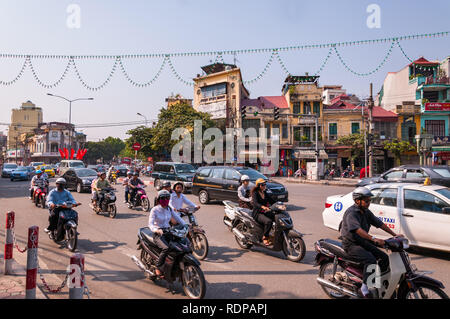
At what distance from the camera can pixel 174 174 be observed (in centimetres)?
1894

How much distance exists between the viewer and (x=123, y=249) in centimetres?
698

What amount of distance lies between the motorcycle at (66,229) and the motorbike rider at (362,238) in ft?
18.0

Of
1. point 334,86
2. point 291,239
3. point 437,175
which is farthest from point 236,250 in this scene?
point 334,86

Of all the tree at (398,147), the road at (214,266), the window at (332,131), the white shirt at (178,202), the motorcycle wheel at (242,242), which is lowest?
the road at (214,266)

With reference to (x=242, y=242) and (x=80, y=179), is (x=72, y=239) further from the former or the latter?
(x=80, y=179)

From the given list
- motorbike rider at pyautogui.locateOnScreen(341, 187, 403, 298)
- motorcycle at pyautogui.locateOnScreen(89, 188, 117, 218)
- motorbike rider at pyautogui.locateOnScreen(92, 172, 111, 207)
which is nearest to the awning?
motorbike rider at pyautogui.locateOnScreen(92, 172, 111, 207)

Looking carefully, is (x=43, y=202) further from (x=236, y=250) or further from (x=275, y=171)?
(x=275, y=171)

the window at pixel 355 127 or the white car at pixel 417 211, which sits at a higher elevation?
the window at pixel 355 127

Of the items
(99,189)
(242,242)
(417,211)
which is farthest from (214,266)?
(99,189)

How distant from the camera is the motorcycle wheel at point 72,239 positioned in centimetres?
679

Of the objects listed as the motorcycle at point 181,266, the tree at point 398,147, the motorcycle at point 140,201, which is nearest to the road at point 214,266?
the motorcycle at point 181,266

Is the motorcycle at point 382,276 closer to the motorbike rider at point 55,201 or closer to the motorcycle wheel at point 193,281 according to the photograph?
the motorcycle wheel at point 193,281

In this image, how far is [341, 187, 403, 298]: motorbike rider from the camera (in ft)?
12.6
